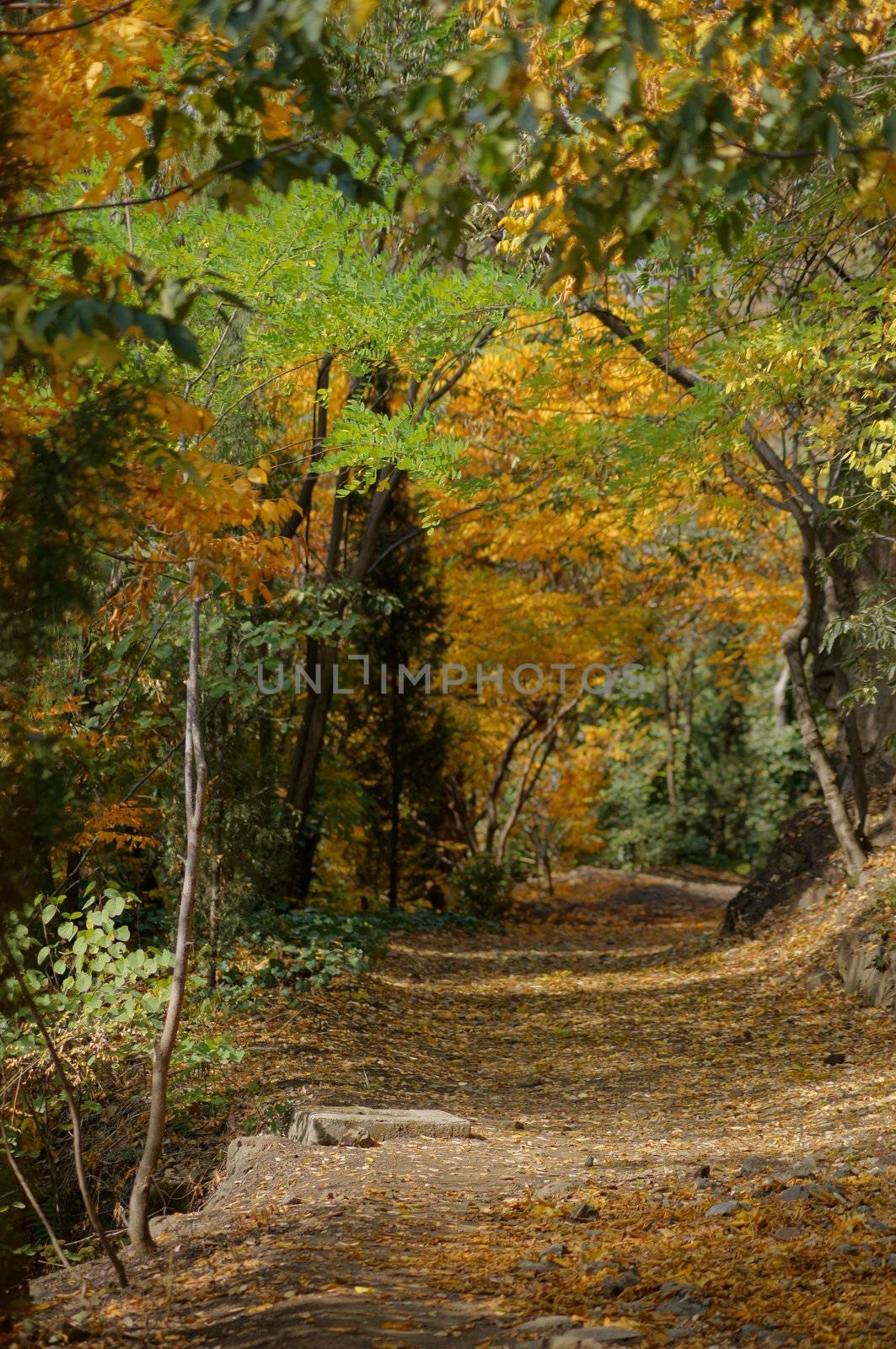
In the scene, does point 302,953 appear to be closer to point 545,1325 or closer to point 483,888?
point 545,1325

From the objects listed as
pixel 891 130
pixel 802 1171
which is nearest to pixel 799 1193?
pixel 802 1171

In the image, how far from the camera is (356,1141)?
5.04 meters

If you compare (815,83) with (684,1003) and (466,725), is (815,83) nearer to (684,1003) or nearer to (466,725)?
(684,1003)

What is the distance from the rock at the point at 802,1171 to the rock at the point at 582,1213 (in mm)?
728

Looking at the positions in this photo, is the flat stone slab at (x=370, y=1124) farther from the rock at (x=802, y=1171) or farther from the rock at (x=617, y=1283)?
Answer: the rock at (x=617, y=1283)

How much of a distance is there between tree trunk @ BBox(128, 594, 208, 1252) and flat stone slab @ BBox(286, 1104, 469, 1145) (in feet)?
3.33

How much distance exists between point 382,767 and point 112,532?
398 inches

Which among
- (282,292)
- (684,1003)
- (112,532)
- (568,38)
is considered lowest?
(684,1003)

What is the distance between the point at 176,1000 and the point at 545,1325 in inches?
65.8

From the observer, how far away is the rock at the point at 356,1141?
5.03 meters

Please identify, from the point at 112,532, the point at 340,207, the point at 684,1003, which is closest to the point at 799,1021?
the point at 684,1003

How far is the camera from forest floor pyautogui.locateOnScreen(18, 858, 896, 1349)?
299 centimetres

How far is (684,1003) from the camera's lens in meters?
8.93

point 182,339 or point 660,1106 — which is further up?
point 182,339
